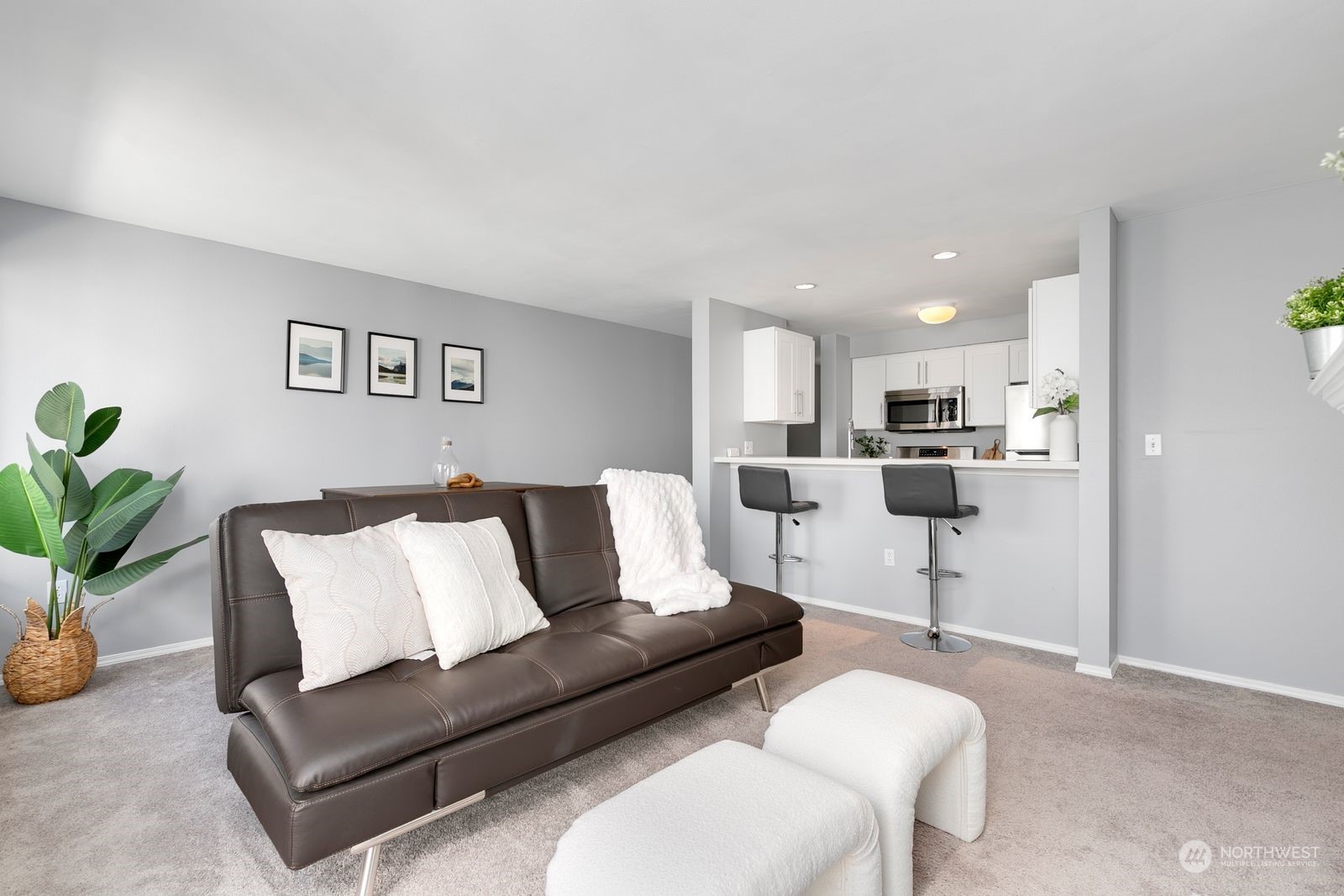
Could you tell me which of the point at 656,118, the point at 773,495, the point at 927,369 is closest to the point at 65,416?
the point at 656,118

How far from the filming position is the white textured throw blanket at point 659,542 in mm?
2646

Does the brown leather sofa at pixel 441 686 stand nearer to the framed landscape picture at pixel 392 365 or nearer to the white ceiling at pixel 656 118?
the white ceiling at pixel 656 118

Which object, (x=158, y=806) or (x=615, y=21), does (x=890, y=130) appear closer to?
(x=615, y=21)

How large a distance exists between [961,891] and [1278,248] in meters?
3.19

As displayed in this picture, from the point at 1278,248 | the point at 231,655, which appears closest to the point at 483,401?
the point at 231,655

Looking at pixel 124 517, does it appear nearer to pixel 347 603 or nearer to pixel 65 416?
pixel 65 416

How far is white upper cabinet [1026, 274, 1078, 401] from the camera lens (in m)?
3.59

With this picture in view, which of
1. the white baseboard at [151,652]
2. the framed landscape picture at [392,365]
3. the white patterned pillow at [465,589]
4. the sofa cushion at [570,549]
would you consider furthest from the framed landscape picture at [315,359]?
the white patterned pillow at [465,589]

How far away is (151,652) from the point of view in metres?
3.39

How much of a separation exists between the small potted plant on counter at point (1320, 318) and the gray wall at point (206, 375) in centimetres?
444

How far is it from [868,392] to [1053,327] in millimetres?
2917

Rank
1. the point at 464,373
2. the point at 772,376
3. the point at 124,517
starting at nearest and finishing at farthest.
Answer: the point at 124,517 < the point at 464,373 < the point at 772,376

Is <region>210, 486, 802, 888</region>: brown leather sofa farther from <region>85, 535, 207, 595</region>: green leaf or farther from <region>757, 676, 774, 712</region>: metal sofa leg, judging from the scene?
<region>85, 535, 207, 595</region>: green leaf

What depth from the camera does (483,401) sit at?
4832mm
